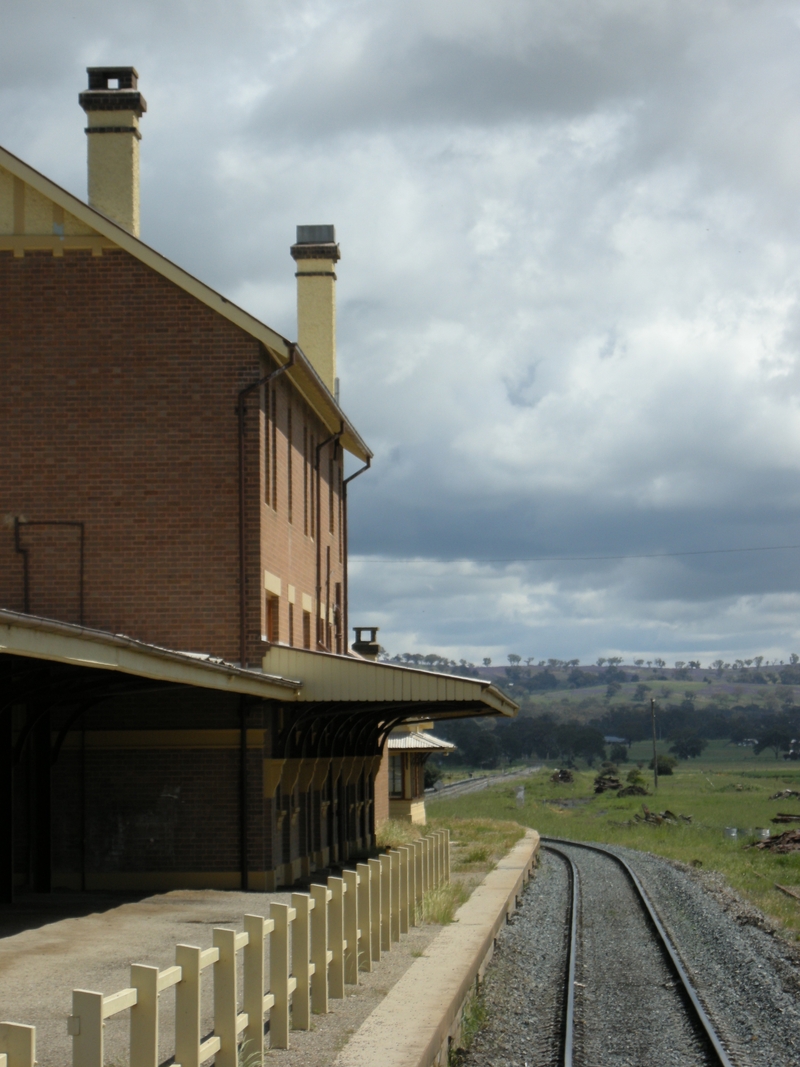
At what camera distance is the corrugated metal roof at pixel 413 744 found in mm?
43656

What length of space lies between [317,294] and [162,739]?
13.0 m

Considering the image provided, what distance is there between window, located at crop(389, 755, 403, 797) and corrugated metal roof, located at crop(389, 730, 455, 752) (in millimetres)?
489

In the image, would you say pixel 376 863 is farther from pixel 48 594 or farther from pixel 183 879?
pixel 48 594

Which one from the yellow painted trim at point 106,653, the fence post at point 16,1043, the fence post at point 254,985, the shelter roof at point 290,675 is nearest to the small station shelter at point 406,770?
the shelter roof at point 290,675

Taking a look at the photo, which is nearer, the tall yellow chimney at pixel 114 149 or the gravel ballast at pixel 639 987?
the gravel ballast at pixel 639 987

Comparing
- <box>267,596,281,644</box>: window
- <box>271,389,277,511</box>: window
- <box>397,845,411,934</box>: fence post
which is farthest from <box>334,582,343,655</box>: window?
<box>397,845,411,934</box>: fence post

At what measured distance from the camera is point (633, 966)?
1578 cm

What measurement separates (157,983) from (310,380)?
53.3ft

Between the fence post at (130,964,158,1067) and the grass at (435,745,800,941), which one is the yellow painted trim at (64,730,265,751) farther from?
the fence post at (130,964,158,1067)

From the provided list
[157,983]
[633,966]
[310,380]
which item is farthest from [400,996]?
[310,380]

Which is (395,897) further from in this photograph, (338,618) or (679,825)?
(679,825)

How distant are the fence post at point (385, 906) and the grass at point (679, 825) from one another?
24.4 feet

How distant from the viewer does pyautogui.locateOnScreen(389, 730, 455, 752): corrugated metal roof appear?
43.7 meters

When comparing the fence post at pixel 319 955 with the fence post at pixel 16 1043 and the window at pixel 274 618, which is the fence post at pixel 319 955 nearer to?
the fence post at pixel 16 1043
